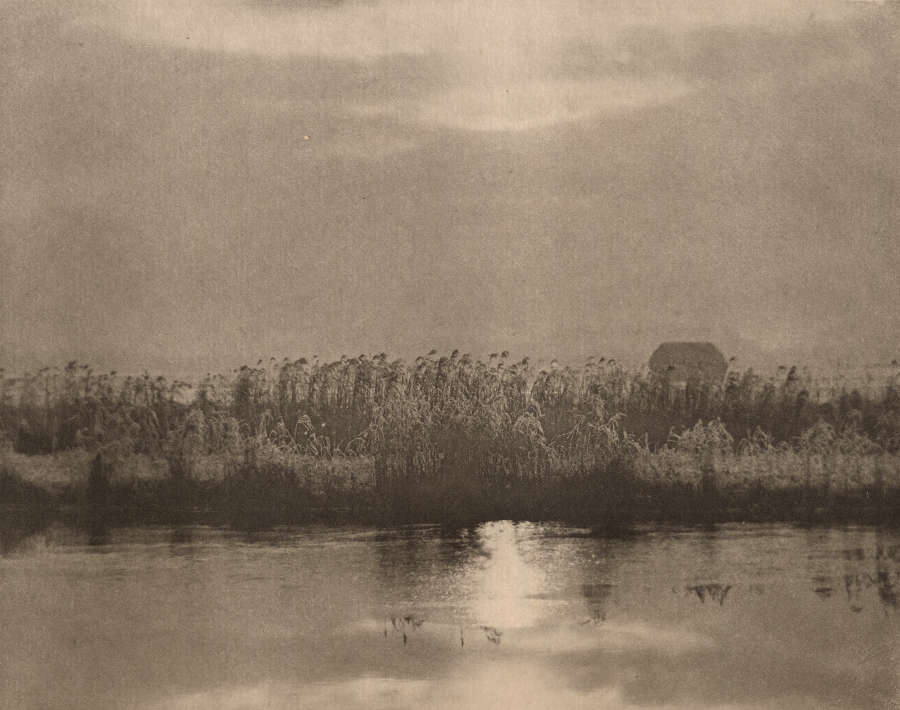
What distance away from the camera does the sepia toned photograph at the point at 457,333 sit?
546 cm

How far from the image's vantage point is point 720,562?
5.57m

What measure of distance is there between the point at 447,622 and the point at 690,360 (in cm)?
181

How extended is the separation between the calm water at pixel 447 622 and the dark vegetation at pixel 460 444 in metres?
0.21

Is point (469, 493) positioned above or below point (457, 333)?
below

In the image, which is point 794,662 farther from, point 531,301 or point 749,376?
point 531,301

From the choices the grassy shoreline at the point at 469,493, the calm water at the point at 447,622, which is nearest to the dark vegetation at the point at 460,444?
the grassy shoreline at the point at 469,493

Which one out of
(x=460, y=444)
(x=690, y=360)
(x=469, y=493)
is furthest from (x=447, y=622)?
(x=690, y=360)

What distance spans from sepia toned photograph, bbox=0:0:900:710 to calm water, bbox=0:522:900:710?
20 millimetres

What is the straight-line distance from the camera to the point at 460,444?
588 centimetres

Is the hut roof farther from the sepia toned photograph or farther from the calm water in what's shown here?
the calm water

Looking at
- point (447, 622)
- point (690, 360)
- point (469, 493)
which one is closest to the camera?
point (447, 622)

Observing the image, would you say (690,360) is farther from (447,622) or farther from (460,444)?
(447,622)

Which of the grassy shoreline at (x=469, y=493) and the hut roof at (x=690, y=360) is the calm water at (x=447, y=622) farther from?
the hut roof at (x=690, y=360)

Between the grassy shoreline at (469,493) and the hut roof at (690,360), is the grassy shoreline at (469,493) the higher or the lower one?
the lower one
